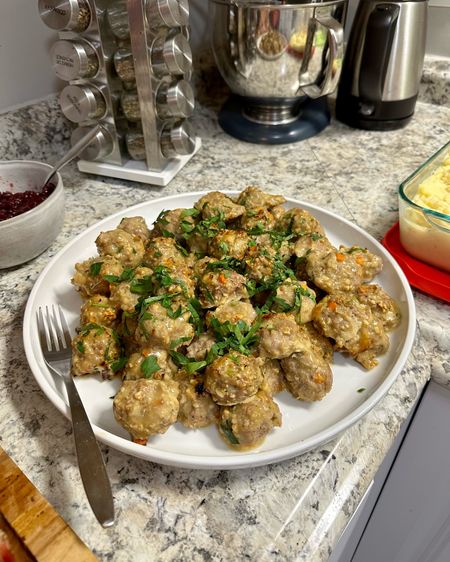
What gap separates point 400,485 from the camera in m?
1.13

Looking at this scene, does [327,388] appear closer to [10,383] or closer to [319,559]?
[319,559]

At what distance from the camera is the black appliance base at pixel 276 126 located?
1581mm

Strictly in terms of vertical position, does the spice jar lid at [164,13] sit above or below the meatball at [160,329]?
above

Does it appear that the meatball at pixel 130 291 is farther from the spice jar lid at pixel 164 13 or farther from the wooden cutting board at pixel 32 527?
the spice jar lid at pixel 164 13

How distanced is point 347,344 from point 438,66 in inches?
57.3

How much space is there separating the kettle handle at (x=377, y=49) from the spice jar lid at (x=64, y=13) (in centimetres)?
87

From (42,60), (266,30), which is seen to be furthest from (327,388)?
(42,60)

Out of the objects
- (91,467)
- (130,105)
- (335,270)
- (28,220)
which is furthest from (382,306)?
(130,105)

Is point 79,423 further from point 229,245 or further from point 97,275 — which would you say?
point 229,245

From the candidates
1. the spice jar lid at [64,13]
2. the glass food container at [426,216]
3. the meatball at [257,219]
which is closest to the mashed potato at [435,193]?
the glass food container at [426,216]

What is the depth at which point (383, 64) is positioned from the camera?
147cm

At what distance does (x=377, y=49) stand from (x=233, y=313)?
3.69 ft

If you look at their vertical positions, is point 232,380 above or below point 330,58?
below

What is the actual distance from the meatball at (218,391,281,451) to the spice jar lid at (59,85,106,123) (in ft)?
2.90
